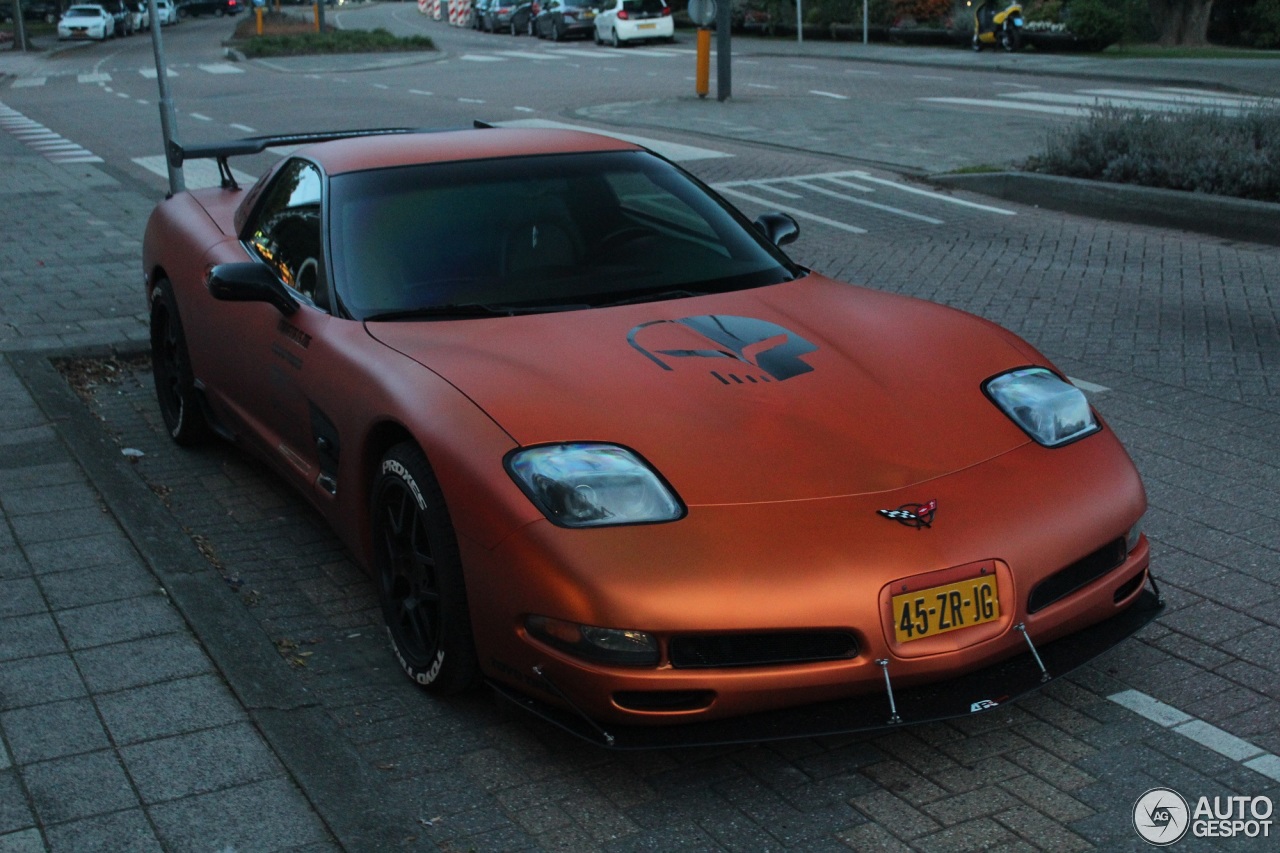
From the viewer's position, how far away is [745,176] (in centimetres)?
1352

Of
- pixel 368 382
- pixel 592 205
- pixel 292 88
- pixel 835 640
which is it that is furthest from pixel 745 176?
pixel 292 88

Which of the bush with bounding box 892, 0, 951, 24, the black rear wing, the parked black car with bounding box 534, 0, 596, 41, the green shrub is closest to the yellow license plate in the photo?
the black rear wing

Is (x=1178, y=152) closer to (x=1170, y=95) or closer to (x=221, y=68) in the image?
(x=1170, y=95)

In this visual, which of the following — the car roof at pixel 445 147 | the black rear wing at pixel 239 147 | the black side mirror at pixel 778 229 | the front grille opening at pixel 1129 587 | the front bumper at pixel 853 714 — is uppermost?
the car roof at pixel 445 147

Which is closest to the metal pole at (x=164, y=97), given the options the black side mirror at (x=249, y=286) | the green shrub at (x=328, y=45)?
the black side mirror at (x=249, y=286)

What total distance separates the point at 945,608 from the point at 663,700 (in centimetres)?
68

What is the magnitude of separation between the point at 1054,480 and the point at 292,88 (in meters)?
26.6

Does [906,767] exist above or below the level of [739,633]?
below

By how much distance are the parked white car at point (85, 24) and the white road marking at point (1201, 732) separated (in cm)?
6037

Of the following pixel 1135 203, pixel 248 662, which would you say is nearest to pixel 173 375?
pixel 248 662

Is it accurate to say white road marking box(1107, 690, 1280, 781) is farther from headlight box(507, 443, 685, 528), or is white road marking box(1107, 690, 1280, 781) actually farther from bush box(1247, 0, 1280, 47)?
bush box(1247, 0, 1280, 47)

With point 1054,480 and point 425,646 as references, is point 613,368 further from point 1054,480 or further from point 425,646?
point 1054,480

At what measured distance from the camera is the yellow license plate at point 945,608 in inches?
126

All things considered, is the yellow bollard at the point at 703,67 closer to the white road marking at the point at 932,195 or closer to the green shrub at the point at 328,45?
the white road marking at the point at 932,195
